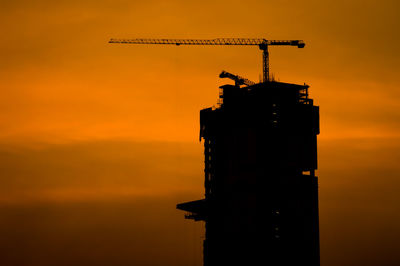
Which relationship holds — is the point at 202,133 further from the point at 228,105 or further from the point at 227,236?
the point at 227,236

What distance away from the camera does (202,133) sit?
175 m

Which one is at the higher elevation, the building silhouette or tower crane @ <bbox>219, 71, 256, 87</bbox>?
tower crane @ <bbox>219, 71, 256, 87</bbox>

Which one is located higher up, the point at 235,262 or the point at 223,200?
the point at 223,200

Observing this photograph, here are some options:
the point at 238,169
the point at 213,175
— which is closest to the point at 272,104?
the point at 238,169

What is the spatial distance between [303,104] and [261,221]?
41.0 m

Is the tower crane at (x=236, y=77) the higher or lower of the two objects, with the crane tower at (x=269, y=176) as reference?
higher

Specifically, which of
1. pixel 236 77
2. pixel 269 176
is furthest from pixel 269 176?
pixel 236 77

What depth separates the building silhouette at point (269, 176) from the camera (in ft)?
489

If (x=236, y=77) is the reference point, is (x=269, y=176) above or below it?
below

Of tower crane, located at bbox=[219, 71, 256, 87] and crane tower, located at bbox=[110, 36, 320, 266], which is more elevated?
tower crane, located at bbox=[219, 71, 256, 87]

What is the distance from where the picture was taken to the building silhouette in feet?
489

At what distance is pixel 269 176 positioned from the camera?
14888cm

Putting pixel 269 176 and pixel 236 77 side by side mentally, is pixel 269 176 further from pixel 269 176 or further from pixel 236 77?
pixel 236 77

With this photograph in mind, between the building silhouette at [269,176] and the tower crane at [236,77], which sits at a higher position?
the tower crane at [236,77]
